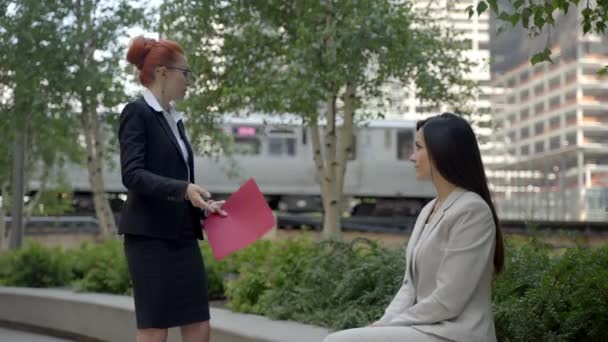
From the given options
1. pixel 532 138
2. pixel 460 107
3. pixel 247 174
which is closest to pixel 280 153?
pixel 247 174

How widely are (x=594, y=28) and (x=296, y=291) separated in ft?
9.15

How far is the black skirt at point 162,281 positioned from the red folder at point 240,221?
0.51 feet

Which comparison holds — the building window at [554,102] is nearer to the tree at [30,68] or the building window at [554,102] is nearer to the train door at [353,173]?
the train door at [353,173]

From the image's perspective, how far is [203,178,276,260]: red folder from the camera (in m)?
4.19

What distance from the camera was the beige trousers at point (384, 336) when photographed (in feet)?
9.98

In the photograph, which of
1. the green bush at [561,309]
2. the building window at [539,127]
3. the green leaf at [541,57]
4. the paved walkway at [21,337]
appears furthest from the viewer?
the building window at [539,127]

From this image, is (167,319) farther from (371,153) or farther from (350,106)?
(371,153)

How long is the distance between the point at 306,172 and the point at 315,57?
21.0 metres

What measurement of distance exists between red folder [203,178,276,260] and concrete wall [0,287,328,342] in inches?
66.1

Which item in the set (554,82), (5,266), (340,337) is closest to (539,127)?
(554,82)

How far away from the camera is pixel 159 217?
4.24 meters

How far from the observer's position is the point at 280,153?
35281 millimetres

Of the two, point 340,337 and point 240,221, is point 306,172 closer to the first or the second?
point 240,221

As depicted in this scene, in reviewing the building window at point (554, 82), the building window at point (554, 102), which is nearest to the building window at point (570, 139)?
the building window at point (554, 102)
